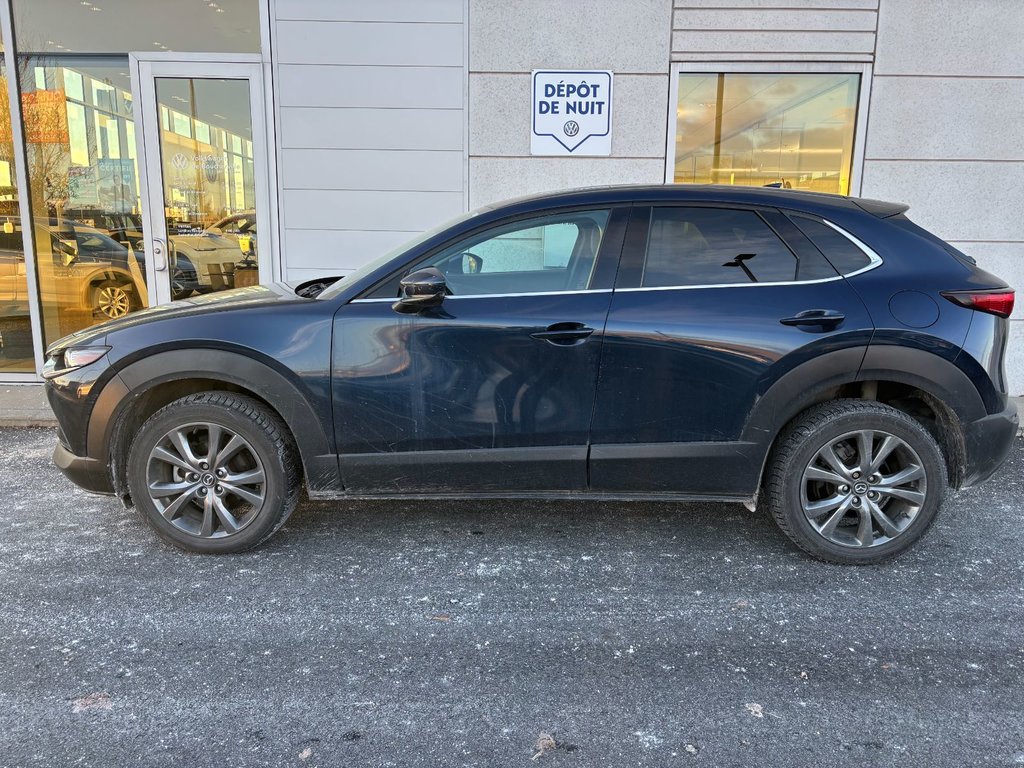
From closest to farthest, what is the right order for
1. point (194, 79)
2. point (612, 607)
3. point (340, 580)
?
point (612, 607) < point (340, 580) < point (194, 79)

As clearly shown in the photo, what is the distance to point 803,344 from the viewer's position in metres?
3.37

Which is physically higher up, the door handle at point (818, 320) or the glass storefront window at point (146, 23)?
the glass storefront window at point (146, 23)

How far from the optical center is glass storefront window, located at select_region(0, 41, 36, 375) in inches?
278

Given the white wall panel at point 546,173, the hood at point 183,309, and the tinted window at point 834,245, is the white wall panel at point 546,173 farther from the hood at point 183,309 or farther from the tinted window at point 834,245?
the tinted window at point 834,245

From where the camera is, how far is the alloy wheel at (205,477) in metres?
3.50

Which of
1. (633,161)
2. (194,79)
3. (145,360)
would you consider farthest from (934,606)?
(194,79)

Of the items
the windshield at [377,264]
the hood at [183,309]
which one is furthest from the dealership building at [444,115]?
the windshield at [377,264]

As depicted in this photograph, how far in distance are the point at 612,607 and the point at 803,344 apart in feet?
4.81

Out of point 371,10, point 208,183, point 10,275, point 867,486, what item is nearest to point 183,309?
point 867,486

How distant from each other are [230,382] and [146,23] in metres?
5.12

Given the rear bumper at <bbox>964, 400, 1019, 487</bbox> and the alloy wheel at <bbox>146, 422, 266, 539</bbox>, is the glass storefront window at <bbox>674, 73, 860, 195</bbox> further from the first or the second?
the alloy wheel at <bbox>146, 422, 266, 539</bbox>

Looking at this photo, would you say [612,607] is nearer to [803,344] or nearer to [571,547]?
[571,547]

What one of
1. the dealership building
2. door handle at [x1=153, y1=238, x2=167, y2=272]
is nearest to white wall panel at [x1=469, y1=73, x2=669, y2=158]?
the dealership building

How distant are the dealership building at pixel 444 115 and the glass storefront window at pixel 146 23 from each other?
20mm
